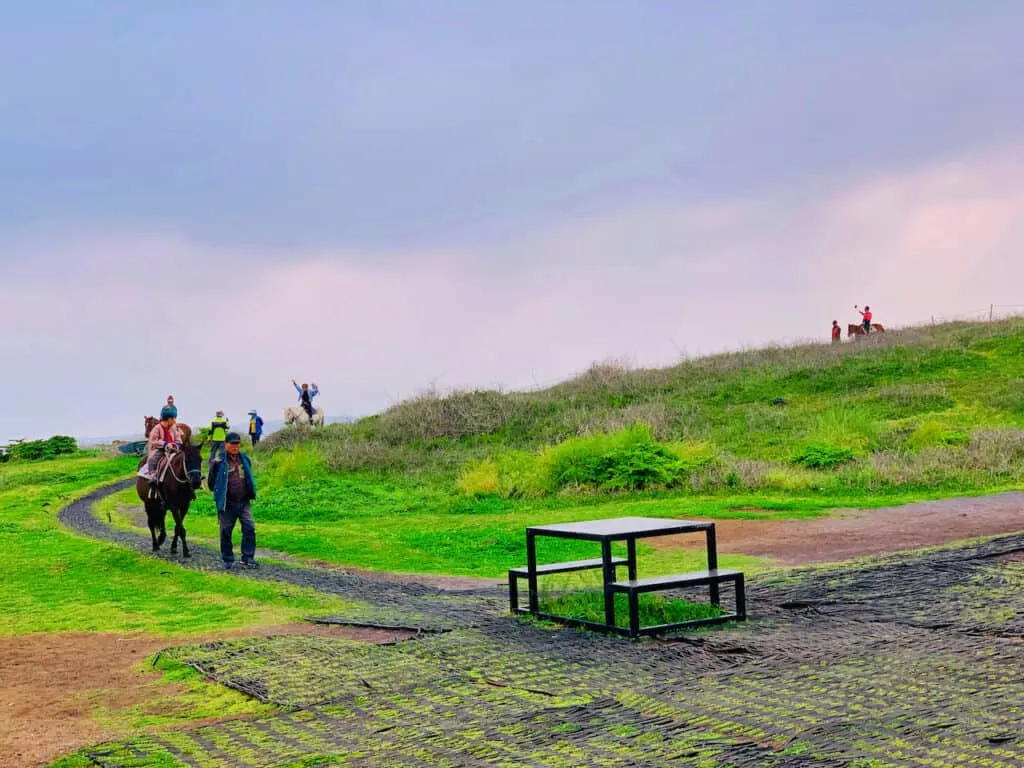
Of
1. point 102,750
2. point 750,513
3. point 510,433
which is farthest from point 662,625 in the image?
point 510,433

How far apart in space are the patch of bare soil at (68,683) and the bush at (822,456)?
710 inches

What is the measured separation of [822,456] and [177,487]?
50.5 ft

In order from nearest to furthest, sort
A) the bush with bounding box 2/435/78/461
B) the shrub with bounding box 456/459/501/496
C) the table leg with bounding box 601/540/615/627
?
the table leg with bounding box 601/540/615/627, the shrub with bounding box 456/459/501/496, the bush with bounding box 2/435/78/461

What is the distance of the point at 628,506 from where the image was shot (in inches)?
840

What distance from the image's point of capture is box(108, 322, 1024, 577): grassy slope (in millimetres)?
20016

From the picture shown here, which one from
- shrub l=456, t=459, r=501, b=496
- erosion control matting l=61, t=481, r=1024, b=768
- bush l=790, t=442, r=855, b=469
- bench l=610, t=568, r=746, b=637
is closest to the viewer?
erosion control matting l=61, t=481, r=1024, b=768

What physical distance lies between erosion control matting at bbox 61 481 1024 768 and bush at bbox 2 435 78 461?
4322 cm

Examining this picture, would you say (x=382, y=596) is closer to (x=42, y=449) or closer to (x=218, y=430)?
(x=218, y=430)

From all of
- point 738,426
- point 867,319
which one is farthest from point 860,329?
point 738,426

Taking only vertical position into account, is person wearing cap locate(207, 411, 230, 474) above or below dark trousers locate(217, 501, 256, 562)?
above

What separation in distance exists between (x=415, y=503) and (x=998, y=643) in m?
19.5

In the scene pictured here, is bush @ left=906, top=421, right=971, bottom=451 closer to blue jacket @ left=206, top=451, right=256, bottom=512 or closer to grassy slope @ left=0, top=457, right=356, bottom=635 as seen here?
blue jacket @ left=206, top=451, right=256, bottom=512

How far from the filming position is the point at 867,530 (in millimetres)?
16797

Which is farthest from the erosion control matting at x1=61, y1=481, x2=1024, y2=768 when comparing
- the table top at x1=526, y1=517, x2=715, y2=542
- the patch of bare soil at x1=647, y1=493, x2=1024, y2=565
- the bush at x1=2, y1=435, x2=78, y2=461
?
the bush at x1=2, y1=435, x2=78, y2=461
